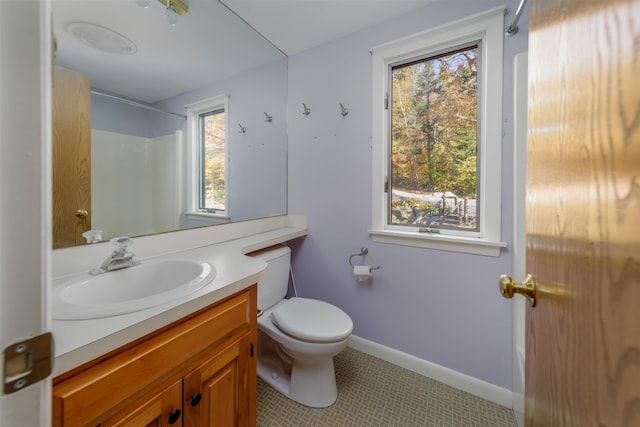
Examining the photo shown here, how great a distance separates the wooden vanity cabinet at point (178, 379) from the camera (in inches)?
22.9

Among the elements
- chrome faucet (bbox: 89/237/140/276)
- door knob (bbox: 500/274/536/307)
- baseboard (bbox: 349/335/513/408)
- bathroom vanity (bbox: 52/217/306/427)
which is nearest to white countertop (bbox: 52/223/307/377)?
bathroom vanity (bbox: 52/217/306/427)

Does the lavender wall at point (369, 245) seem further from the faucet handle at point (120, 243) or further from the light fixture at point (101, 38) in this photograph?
the faucet handle at point (120, 243)

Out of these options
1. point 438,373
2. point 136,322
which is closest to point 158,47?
point 136,322

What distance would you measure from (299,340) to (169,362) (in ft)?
2.29

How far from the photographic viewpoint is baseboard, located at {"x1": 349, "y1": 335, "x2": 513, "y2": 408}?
139 cm

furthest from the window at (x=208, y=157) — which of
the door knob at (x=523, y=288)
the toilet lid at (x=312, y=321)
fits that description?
the door knob at (x=523, y=288)

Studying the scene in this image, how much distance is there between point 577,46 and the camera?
409 mm

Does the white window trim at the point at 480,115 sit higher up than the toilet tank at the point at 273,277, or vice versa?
the white window trim at the point at 480,115

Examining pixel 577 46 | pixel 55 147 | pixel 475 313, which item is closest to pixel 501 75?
pixel 577 46

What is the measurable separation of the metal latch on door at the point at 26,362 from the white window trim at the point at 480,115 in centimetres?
159

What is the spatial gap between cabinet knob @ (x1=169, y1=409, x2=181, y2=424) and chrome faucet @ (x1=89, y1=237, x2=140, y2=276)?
594mm

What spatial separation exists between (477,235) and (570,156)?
3.88 ft

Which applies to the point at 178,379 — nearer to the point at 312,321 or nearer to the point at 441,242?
the point at 312,321

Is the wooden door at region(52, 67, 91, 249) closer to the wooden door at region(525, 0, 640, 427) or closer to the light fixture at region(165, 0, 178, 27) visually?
the light fixture at region(165, 0, 178, 27)
